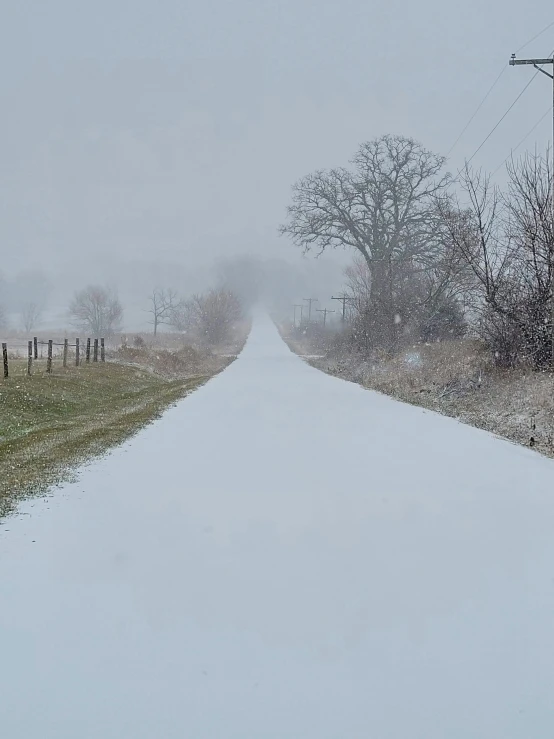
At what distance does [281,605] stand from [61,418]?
1186 centimetres

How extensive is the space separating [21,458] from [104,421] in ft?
14.8

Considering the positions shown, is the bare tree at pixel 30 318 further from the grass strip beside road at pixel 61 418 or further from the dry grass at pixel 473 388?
the dry grass at pixel 473 388

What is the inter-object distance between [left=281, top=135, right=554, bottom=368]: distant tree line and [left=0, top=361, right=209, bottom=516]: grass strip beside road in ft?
33.4

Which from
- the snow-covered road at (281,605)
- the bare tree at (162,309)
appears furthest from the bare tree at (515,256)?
the bare tree at (162,309)

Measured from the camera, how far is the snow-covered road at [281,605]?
3.17 metres

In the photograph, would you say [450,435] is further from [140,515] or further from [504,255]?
[504,255]

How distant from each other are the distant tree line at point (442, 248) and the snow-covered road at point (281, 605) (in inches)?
405

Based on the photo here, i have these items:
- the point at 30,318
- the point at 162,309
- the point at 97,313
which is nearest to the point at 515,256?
the point at 97,313

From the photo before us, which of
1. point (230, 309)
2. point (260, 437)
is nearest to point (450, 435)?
point (260, 437)

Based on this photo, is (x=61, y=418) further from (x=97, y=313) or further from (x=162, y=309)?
(x=162, y=309)

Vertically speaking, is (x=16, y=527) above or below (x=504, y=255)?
below

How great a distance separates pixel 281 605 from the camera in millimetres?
4301

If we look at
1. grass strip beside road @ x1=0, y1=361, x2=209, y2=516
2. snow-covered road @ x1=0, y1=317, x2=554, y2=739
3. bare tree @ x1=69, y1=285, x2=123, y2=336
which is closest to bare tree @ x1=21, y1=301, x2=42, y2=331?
bare tree @ x1=69, y1=285, x2=123, y2=336

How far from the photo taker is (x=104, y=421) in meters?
13.8
